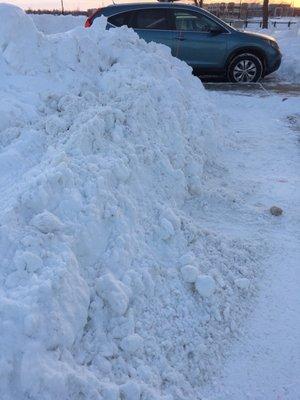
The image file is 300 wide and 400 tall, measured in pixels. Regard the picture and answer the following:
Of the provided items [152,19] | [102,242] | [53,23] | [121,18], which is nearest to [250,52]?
[152,19]

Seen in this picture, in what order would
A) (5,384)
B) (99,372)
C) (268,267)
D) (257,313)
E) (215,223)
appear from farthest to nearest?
1. (215,223)
2. (268,267)
3. (257,313)
4. (99,372)
5. (5,384)

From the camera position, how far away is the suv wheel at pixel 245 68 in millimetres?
10328

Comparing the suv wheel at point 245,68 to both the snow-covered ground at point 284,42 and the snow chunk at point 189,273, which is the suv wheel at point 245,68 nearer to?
the snow-covered ground at point 284,42

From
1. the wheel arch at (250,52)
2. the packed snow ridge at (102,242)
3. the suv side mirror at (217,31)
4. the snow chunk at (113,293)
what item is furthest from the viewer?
the wheel arch at (250,52)

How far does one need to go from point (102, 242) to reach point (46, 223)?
0.44m

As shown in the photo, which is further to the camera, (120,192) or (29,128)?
(29,128)

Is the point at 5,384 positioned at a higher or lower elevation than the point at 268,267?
higher

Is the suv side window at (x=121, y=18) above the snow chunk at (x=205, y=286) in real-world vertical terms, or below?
above

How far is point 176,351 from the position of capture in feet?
9.23

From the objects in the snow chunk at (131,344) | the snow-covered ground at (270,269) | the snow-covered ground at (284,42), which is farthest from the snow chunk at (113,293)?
the snow-covered ground at (284,42)

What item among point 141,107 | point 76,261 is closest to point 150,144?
point 141,107

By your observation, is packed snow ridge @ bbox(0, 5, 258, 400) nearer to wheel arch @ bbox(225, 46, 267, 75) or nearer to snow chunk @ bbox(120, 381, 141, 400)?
snow chunk @ bbox(120, 381, 141, 400)

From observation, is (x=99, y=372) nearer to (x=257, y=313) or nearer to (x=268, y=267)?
(x=257, y=313)

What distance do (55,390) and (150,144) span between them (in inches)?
100
